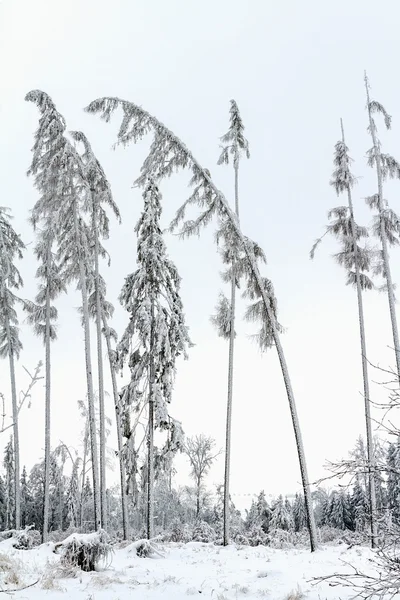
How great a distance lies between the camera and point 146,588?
7195 mm

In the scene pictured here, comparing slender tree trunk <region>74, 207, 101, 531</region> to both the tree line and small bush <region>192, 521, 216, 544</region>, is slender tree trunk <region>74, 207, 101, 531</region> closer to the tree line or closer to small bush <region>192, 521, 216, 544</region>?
the tree line

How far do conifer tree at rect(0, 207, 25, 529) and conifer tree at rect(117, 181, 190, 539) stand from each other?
773 centimetres

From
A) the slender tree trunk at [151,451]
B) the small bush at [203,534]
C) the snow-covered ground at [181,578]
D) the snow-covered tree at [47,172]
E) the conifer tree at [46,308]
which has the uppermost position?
the snow-covered tree at [47,172]

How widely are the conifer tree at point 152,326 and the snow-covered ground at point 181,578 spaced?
4.36m

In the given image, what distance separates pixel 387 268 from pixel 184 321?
7867 millimetres

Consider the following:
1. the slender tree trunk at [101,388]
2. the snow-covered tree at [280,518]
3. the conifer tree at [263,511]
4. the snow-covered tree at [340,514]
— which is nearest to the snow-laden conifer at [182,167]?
the slender tree trunk at [101,388]

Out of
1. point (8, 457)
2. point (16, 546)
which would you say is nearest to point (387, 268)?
point (16, 546)

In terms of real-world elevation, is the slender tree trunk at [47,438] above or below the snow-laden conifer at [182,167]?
below

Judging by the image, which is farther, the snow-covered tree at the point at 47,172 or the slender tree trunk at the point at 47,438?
the slender tree trunk at the point at 47,438

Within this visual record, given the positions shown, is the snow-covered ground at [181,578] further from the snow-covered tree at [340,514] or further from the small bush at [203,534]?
the snow-covered tree at [340,514]

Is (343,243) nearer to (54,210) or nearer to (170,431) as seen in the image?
(170,431)

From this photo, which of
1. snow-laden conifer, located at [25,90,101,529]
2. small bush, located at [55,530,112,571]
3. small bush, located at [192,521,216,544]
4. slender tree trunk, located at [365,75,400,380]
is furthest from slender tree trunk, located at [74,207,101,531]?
slender tree trunk, located at [365,75,400,380]

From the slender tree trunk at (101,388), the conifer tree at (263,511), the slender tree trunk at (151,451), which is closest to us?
the slender tree trunk at (151,451)

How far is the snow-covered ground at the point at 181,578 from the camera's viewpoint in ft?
21.9
